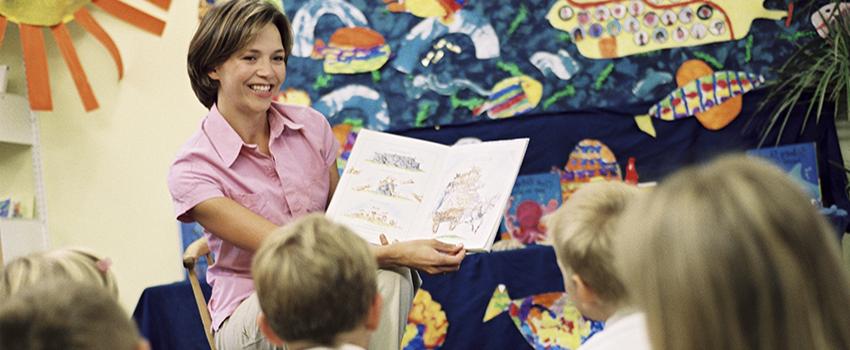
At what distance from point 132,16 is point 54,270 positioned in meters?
3.05

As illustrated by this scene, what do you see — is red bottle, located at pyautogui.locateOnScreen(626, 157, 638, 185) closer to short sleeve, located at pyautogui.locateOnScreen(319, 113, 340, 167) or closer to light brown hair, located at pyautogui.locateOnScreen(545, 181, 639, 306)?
short sleeve, located at pyautogui.locateOnScreen(319, 113, 340, 167)

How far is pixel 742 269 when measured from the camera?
1021 mm

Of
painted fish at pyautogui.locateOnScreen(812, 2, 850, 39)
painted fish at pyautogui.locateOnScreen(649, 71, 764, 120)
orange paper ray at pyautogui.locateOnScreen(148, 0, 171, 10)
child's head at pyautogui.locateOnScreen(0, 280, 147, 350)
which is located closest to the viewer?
child's head at pyautogui.locateOnScreen(0, 280, 147, 350)

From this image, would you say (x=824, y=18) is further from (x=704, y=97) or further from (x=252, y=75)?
(x=252, y=75)

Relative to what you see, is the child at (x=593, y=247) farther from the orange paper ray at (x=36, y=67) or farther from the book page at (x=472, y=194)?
the orange paper ray at (x=36, y=67)

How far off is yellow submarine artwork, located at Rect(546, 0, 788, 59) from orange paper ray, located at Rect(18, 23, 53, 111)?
2075 millimetres

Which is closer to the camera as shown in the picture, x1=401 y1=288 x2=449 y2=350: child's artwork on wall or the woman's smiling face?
the woman's smiling face

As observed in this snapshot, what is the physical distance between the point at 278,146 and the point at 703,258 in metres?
1.77

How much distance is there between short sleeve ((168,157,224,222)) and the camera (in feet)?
8.36

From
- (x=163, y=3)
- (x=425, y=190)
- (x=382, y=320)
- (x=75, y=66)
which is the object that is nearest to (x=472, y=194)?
(x=425, y=190)

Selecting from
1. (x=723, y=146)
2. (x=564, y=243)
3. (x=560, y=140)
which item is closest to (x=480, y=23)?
(x=560, y=140)

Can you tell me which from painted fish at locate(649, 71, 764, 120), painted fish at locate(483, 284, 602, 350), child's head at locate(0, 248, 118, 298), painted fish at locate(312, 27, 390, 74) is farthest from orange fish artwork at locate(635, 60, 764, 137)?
child's head at locate(0, 248, 118, 298)

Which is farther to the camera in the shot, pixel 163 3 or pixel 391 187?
pixel 163 3

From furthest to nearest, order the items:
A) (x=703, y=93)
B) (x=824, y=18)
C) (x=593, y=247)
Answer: (x=703, y=93), (x=824, y=18), (x=593, y=247)
